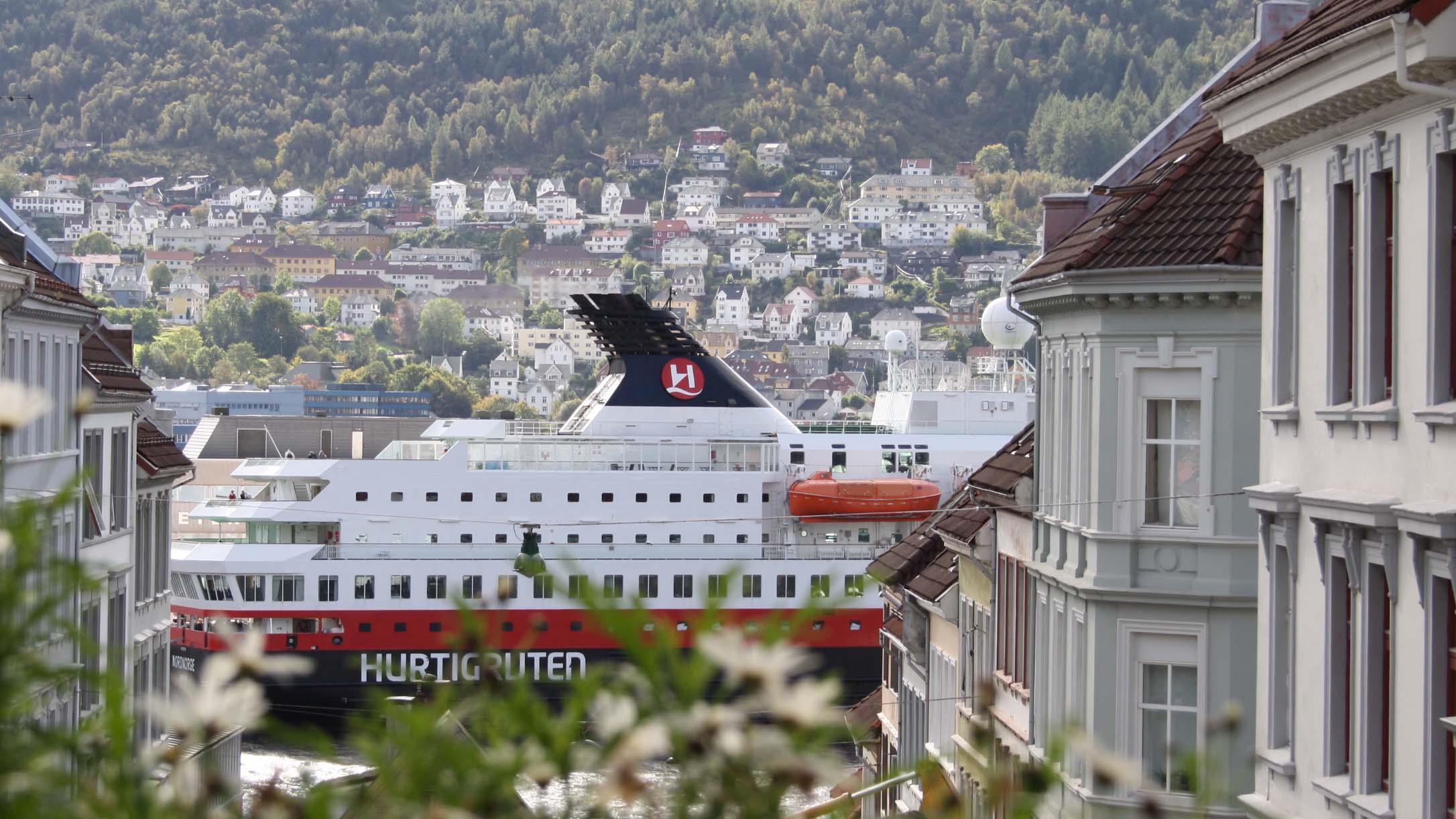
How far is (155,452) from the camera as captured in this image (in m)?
26.9

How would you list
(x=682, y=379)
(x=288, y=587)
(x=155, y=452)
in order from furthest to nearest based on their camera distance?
(x=682, y=379) < (x=288, y=587) < (x=155, y=452)

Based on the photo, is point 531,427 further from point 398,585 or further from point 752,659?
point 752,659

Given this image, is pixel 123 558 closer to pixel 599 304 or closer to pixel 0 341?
pixel 0 341

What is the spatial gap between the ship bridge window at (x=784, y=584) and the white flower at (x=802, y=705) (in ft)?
154

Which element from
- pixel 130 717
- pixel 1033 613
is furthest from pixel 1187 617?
pixel 130 717

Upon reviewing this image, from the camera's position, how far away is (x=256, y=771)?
37.6 m

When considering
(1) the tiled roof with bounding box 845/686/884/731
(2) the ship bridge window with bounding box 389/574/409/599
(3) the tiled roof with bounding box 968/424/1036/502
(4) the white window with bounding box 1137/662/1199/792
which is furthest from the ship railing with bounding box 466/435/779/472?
(4) the white window with bounding box 1137/662/1199/792

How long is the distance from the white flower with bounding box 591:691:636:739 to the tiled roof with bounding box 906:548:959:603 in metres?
18.8

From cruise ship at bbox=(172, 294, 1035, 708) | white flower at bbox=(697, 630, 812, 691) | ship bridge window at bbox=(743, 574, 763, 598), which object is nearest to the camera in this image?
white flower at bbox=(697, 630, 812, 691)

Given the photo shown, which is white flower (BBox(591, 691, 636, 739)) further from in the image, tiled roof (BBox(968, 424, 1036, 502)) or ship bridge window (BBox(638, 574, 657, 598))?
ship bridge window (BBox(638, 574, 657, 598))

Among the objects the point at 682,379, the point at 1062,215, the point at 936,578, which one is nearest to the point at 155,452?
the point at 936,578

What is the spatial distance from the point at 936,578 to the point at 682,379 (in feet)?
97.0

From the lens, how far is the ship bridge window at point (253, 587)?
49031 millimetres

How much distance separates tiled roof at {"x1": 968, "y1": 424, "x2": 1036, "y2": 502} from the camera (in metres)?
18.1
